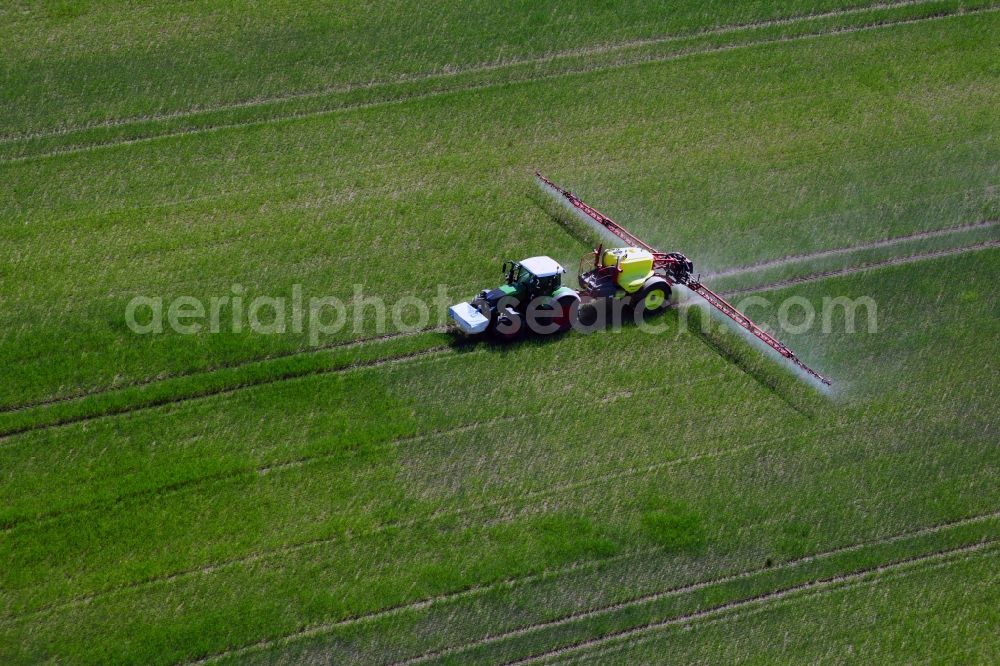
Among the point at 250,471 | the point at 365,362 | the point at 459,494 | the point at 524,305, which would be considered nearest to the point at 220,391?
the point at 250,471

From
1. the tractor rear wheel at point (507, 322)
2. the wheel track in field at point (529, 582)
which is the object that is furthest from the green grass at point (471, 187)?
the wheel track in field at point (529, 582)

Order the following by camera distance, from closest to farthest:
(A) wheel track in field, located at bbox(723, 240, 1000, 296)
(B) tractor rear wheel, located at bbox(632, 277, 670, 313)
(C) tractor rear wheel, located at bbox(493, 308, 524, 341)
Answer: (C) tractor rear wheel, located at bbox(493, 308, 524, 341) → (B) tractor rear wheel, located at bbox(632, 277, 670, 313) → (A) wheel track in field, located at bbox(723, 240, 1000, 296)

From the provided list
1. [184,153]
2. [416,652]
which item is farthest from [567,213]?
[416,652]

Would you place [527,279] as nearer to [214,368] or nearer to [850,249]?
[214,368]

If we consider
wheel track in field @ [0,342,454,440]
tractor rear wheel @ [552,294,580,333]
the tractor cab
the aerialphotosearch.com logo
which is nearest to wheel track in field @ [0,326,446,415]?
the aerialphotosearch.com logo

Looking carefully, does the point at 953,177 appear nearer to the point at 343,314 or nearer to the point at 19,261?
the point at 343,314

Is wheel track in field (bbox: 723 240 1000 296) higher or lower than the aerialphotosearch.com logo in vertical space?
higher

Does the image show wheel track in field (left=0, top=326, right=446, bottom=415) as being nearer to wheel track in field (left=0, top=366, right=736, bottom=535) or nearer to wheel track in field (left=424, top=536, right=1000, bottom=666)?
wheel track in field (left=0, top=366, right=736, bottom=535)
